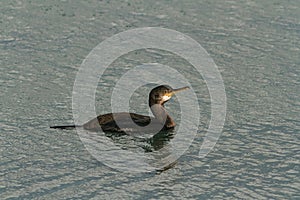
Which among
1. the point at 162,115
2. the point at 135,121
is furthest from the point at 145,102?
the point at 135,121

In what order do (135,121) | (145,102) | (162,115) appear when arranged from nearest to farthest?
(135,121)
(162,115)
(145,102)

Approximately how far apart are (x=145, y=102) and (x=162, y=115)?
936 millimetres

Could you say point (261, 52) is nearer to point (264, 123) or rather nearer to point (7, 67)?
point (264, 123)

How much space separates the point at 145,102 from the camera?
566 inches

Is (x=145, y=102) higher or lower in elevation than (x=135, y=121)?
higher

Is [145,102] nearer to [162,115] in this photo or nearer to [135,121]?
[162,115]

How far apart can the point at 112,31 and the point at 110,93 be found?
355cm

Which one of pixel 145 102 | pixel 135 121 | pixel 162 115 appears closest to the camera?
pixel 135 121

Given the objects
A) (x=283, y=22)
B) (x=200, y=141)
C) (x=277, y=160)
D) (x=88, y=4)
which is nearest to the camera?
(x=277, y=160)

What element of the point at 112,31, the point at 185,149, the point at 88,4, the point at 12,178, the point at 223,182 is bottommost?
the point at 12,178

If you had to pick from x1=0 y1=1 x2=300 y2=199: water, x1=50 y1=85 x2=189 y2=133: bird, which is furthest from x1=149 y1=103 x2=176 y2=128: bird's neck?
x1=0 y1=1 x2=300 y2=199: water

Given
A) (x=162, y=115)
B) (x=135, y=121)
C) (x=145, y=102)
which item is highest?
(x=145, y=102)

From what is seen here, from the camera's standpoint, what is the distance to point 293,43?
17.0 meters

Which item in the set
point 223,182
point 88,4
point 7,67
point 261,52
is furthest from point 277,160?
point 88,4
